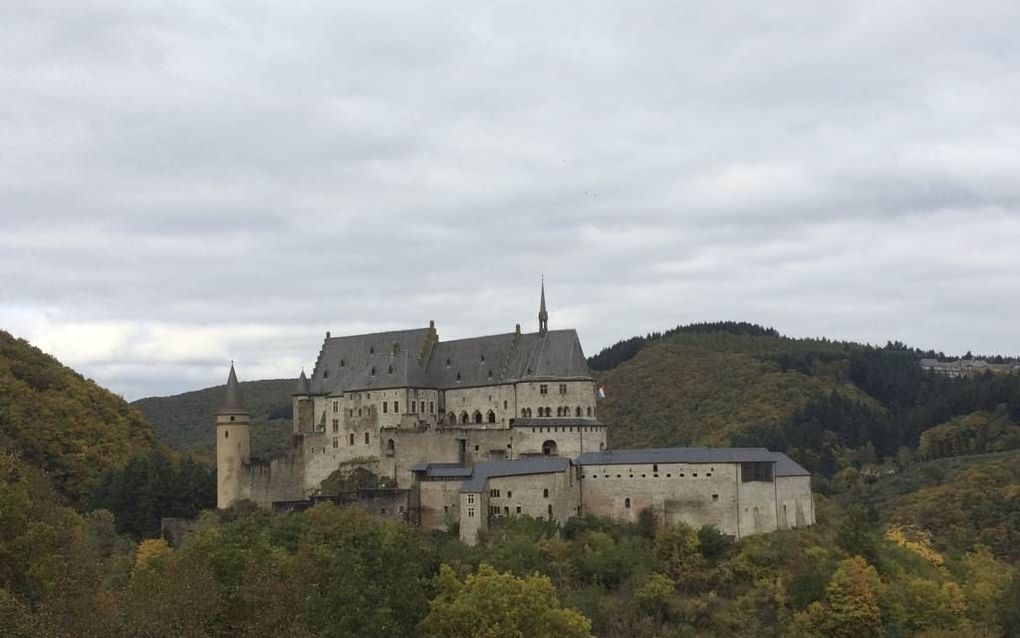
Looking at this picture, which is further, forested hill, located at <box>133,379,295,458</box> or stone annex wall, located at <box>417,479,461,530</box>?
forested hill, located at <box>133,379,295,458</box>

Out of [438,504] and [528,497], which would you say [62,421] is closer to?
[438,504]

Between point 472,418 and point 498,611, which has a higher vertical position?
point 472,418

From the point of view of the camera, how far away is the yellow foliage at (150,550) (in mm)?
64700

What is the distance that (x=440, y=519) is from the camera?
6944 centimetres

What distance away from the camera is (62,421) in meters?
91.2

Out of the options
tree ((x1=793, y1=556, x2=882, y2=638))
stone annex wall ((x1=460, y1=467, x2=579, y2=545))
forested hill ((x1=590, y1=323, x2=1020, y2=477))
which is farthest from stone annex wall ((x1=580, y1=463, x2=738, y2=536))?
forested hill ((x1=590, y1=323, x2=1020, y2=477))

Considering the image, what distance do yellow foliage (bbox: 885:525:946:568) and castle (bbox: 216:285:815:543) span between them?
40.0ft

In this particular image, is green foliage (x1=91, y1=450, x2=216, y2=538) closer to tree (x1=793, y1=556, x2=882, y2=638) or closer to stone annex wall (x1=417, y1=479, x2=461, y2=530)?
stone annex wall (x1=417, y1=479, x2=461, y2=530)

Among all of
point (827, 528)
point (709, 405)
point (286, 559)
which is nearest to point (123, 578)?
point (286, 559)

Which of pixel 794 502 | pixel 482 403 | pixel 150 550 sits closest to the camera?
pixel 150 550

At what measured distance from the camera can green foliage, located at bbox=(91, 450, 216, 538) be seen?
77.5 m

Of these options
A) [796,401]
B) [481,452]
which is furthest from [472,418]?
[796,401]

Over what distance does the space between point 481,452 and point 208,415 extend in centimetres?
9975

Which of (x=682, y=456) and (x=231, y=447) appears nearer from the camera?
Answer: (x=682, y=456)
